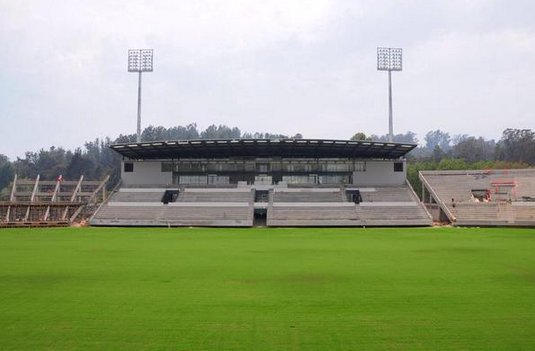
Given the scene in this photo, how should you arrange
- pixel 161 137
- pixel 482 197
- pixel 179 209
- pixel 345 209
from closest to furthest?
pixel 345 209
pixel 179 209
pixel 482 197
pixel 161 137

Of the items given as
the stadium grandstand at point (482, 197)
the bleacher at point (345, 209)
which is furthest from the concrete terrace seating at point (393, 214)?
the stadium grandstand at point (482, 197)

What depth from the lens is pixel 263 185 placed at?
53.8 metres

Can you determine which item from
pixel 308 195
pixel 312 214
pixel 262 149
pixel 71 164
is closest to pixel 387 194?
pixel 308 195

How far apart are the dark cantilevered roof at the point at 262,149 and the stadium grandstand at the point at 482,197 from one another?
5792 millimetres

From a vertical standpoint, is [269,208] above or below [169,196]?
below

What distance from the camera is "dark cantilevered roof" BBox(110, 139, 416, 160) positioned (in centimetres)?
4819

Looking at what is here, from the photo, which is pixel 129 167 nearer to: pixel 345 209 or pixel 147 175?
pixel 147 175

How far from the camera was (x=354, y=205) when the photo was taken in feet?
160

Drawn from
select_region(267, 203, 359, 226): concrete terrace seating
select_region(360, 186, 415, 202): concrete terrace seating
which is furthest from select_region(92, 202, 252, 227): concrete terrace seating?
select_region(360, 186, 415, 202): concrete terrace seating

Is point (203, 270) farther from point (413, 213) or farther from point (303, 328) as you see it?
point (413, 213)

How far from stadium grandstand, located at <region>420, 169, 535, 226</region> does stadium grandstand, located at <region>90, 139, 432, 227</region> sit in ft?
8.86

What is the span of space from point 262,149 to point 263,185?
4481 millimetres

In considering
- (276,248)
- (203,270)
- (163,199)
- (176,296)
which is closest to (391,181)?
(163,199)

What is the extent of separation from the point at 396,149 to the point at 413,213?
7598 millimetres
